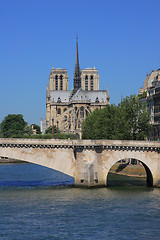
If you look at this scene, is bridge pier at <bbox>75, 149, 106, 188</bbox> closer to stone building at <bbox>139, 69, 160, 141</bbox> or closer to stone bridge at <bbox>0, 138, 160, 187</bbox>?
stone bridge at <bbox>0, 138, 160, 187</bbox>

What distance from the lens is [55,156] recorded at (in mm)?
64875

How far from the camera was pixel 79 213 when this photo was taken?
1876 inches

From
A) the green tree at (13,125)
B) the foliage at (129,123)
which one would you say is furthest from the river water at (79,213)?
the green tree at (13,125)

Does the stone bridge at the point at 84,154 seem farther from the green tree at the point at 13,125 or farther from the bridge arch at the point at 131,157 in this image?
the green tree at the point at 13,125

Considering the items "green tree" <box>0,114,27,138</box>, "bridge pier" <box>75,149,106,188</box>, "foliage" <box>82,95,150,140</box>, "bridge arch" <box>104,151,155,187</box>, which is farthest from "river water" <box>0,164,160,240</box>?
"green tree" <box>0,114,27,138</box>

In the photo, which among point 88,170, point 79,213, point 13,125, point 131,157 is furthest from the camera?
point 13,125

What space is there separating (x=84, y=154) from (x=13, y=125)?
111480mm

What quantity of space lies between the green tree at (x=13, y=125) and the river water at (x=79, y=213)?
107 meters

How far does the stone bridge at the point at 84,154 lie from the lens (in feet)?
210

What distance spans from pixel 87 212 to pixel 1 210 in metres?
8.06

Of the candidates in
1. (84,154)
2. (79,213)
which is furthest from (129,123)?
(79,213)

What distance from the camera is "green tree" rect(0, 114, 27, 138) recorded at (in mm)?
171125

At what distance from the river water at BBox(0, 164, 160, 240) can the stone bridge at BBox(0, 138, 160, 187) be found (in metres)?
2.26

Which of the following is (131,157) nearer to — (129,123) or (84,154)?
(84,154)
